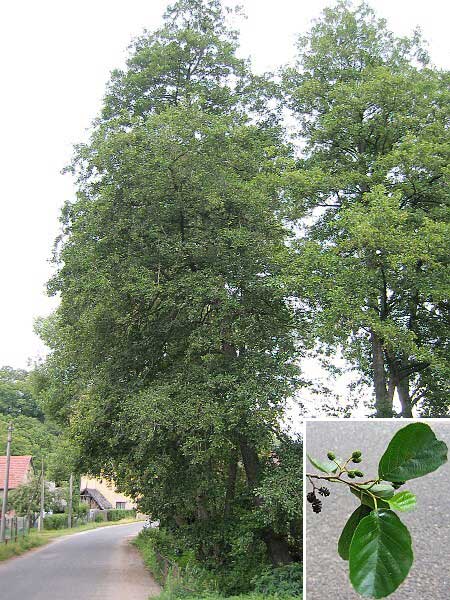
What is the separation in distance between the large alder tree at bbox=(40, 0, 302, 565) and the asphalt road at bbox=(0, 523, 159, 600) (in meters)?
1.75

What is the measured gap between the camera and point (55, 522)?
35.3 meters

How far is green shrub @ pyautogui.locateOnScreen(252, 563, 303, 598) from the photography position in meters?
9.24

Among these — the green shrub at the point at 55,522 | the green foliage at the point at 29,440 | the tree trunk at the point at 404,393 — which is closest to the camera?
the tree trunk at the point at 404,393

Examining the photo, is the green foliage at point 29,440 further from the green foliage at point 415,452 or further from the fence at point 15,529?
the green foliage at point 415,452

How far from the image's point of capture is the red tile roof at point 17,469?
2961 cm

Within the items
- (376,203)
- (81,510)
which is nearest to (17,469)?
(81,510)

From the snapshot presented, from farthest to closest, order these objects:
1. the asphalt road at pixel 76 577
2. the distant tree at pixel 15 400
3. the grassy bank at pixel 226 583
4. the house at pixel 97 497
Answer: the house at pixel 97 497, the distant tree at pixel 15 400, the asphalt road at pixel 76 577, the grassy bank at pixel 226 583

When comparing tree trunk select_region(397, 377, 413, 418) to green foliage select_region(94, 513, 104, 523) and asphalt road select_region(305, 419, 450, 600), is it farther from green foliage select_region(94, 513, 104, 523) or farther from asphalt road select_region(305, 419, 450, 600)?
green foliage select_region(94, 513, 104, 523)

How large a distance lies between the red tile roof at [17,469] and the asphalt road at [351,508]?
28.6 metres

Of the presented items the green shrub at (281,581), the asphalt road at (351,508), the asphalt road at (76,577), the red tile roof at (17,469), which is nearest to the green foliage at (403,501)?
the asphalt road at (351,508)

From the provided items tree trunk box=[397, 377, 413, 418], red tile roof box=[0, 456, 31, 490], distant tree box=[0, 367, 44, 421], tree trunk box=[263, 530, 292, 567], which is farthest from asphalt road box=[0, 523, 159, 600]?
distant tree box=[0, 367, 44, 421]

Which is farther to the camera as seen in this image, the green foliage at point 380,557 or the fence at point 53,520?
the fence at point 53,520

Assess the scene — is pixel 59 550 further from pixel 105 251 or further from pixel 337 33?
pixel 337 33

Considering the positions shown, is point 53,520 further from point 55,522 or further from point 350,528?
point 350,528
